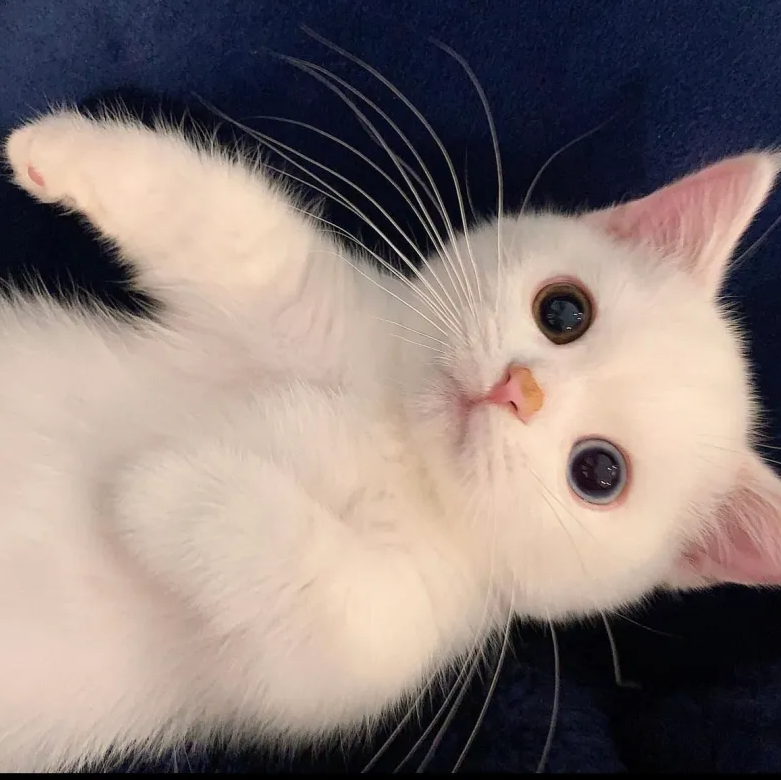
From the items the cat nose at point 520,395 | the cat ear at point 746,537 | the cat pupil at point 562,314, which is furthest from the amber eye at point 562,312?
the cat ear at point 746,537

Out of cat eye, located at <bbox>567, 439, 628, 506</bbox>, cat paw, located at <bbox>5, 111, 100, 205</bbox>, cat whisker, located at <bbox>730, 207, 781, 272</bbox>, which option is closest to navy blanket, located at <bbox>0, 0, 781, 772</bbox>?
cat whisker, located at <bbox>730, 207, 781, 272</bbox>

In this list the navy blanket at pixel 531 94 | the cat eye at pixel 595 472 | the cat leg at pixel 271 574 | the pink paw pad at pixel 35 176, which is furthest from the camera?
the navy blanket at pixel 531 94

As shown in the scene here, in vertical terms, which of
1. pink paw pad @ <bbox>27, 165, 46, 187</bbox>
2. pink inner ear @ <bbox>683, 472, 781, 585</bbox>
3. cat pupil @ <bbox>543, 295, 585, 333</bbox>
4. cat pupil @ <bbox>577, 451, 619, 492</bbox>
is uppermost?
pink paw pad @ <bbox>27, 165, 46, 187</bbox>

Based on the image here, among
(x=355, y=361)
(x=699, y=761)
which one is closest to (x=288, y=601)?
(x=355, y=361)

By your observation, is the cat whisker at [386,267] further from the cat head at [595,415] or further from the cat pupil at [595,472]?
the cat pupil at [595,472]

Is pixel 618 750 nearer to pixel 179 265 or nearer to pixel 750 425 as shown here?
pixel 750 425

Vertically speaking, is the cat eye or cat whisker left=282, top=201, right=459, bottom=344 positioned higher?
cat whisker left=282, top=201, right=459, bottom=344

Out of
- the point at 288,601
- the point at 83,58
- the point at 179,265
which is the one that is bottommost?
the point at 288,601

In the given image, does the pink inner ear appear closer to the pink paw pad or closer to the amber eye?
the amber eye
